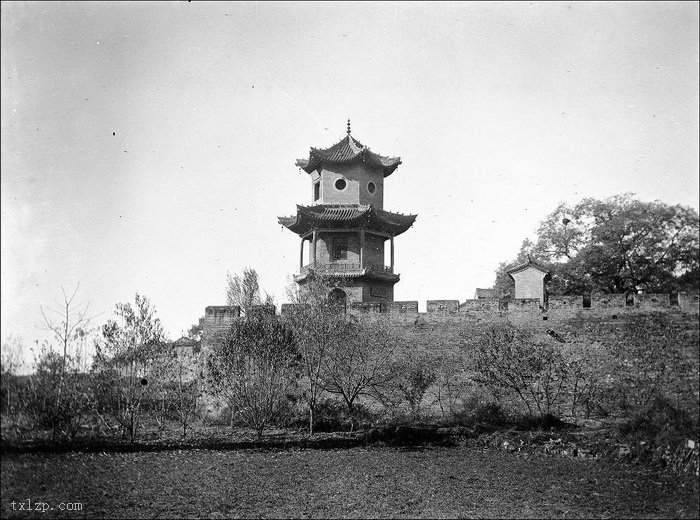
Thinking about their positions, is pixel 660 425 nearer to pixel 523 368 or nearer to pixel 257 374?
pixel 523 368

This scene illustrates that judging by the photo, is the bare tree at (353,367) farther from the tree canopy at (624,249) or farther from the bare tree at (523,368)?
the tree canopy at (624,249)

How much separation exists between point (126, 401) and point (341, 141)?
51.3ft

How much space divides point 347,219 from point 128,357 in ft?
39.3

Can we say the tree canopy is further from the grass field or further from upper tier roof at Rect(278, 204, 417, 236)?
the grass field

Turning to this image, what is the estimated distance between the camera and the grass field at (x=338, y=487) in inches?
318

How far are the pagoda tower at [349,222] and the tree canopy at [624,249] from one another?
17.9 ft

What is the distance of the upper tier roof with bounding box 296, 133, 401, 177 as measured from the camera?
2542 cm

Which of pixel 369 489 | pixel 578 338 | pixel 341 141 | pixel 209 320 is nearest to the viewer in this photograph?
pixel 369 489

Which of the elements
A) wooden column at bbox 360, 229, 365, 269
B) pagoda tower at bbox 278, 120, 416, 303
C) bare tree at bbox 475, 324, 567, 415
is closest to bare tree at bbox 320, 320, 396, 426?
bare tree at bbox 475, 324, 567, 415

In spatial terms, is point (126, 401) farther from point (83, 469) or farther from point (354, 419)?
point (354, 419)

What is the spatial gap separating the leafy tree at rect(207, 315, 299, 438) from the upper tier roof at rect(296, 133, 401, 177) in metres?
10.0

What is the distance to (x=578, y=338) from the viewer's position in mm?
18016

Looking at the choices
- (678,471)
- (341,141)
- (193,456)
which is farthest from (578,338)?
(341,141)

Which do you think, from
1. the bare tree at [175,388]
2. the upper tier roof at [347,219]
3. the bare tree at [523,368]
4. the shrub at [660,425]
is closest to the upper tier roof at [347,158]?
the upper tier roof at [347,219]
